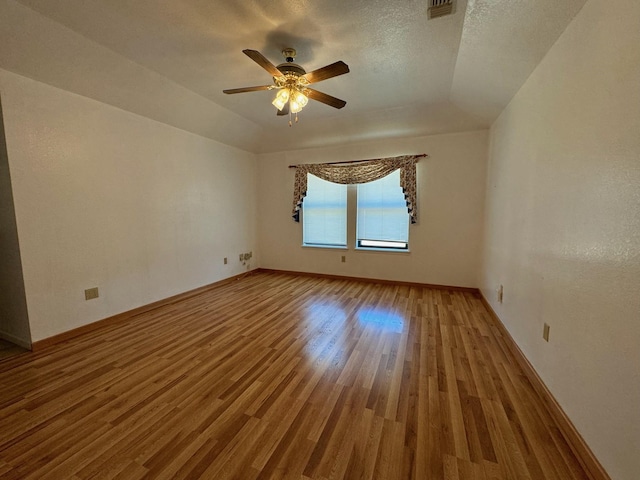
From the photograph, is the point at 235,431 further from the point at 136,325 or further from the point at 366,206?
the point at 366,206

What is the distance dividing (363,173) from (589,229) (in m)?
3.33

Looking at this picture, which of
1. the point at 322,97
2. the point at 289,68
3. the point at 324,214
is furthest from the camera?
the point at 324,214

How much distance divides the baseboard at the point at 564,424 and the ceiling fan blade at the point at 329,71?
A: 2.59 m

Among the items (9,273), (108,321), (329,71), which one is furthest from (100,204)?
(329,71)

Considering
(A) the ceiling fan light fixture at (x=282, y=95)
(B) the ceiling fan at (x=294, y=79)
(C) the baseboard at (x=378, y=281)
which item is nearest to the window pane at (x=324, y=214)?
(C) the baseboard at (x=378, y=281)

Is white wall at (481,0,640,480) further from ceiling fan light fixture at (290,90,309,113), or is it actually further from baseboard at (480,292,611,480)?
ceiling fan light fixture at (290,90,309,113)

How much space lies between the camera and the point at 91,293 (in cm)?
270

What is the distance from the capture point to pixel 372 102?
130 inches

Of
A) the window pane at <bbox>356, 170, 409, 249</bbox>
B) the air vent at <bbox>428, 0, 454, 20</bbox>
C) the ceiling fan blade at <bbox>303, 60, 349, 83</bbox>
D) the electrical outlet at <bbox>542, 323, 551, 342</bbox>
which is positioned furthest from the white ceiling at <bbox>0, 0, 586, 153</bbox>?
the electrical outlet at <bbox>542, 323, 551, 342</bbox>

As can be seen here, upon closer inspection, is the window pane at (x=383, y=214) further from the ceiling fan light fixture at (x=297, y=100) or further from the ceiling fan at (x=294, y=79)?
the ceiling fan light fixture at (x=297, y=100)

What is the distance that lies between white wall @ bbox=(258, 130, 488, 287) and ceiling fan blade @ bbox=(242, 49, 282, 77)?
2.28 meters

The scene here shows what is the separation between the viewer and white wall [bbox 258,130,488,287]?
3.86 metres

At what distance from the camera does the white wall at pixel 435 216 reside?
12.7 ft

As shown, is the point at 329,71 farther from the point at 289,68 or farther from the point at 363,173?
the point at 363,173
